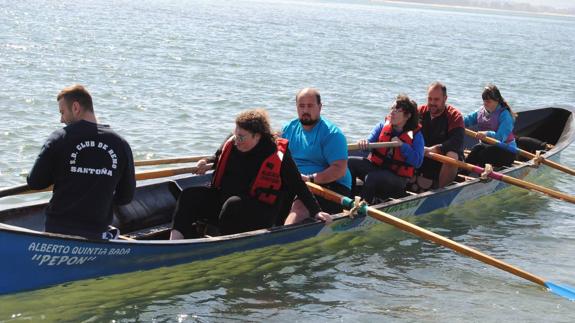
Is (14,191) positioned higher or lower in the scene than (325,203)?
higher

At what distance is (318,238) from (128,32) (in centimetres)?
2775

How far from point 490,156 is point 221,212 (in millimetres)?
5525

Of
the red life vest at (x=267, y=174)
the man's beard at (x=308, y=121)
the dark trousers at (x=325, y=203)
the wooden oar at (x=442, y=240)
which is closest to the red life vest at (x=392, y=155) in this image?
the dark trousers at (x=325, y=203)

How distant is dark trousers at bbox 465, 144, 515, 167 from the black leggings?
5.00m

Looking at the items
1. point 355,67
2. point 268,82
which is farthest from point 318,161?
point 355,67

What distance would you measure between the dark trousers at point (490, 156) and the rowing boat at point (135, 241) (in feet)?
4.14

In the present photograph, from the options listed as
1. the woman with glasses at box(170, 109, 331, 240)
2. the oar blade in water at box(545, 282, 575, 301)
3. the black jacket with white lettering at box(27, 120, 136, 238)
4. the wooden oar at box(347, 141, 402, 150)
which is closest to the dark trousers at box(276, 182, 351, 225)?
the woman with glasses at box(170, 109, 331, 240)

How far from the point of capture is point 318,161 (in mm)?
8969

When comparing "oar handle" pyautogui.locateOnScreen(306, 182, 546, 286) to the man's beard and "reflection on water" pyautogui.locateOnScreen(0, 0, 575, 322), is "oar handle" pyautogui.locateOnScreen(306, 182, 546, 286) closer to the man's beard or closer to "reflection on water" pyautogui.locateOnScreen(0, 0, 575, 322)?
"reflection on water" pyautogui.locateOnScreen(0, 0, 575, 322)

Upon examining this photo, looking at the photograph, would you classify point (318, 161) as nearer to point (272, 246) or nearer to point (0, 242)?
point (272, 246)

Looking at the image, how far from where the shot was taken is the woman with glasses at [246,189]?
25.4 feet

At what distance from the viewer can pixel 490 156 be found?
12203mm

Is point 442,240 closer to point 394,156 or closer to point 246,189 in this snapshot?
point 394,156

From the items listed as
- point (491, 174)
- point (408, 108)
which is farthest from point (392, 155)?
point (491, 174)
